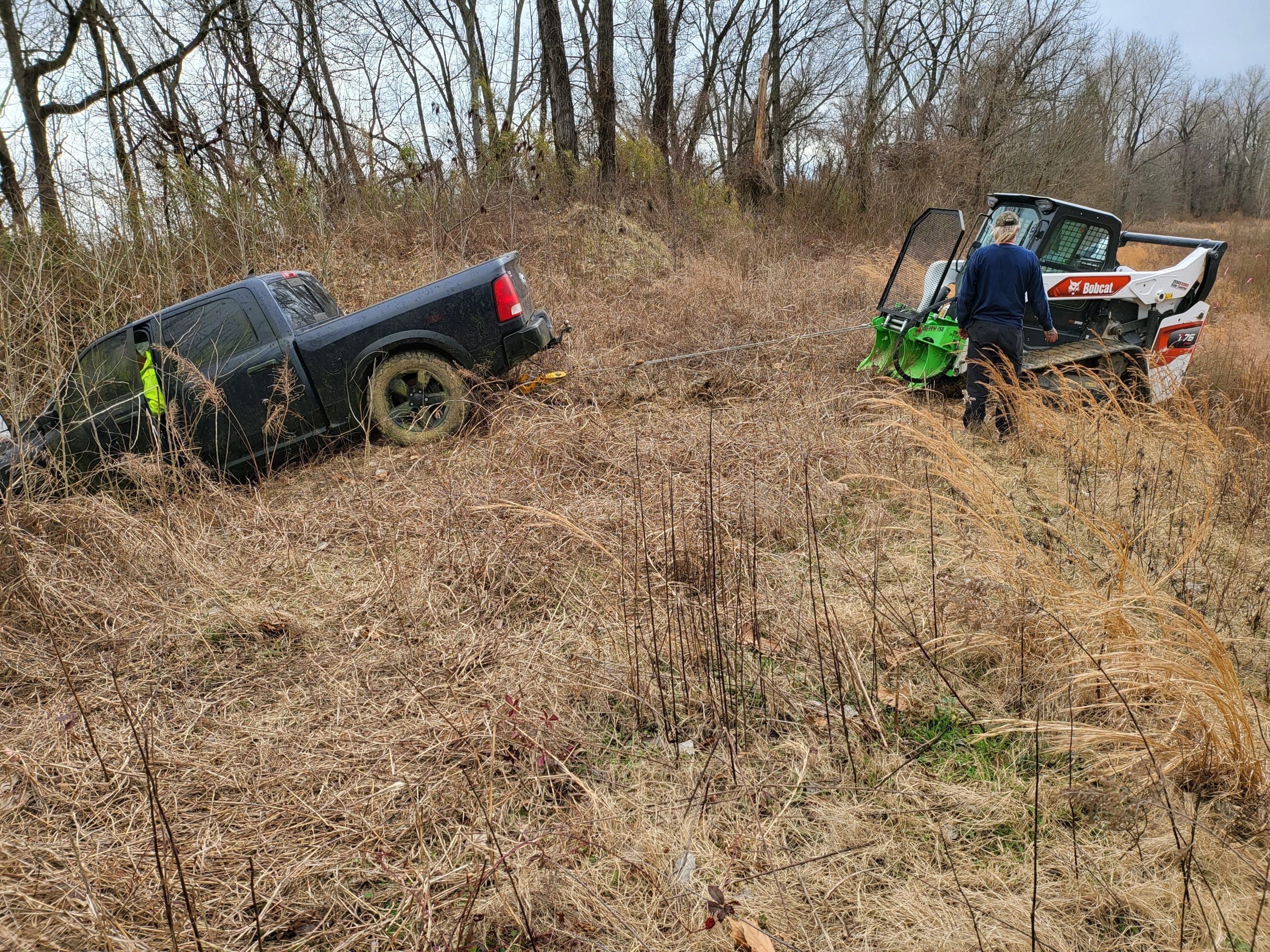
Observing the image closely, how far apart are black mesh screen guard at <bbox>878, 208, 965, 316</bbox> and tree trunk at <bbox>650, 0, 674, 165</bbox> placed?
29.0 ft

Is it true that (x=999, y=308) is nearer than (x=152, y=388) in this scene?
No

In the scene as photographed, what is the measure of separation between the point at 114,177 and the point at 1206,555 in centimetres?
966

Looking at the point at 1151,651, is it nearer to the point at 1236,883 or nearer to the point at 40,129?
the point at 1236,883

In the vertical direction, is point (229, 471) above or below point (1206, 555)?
above

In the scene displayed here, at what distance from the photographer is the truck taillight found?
620 cm

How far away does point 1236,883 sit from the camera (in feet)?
6.20

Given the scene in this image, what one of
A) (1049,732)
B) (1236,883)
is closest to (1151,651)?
(1049,732)

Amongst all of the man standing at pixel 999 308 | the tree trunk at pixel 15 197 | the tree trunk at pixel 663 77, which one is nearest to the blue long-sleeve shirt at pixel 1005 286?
the man standing at pixel 999 308

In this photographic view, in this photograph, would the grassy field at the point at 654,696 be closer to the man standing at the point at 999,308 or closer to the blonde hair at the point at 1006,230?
the man standing at the point at 999,308

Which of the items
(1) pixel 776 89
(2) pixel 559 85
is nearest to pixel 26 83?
(2) pixel 559 85

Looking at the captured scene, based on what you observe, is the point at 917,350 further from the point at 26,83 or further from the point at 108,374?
the point at 26,83

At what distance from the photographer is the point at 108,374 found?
18.5 feet

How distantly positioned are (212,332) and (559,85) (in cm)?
1144

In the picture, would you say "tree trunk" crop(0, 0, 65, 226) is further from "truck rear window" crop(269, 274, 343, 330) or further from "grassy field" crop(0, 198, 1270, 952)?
"grassy field" crop(0, 198, 1270, 952)
